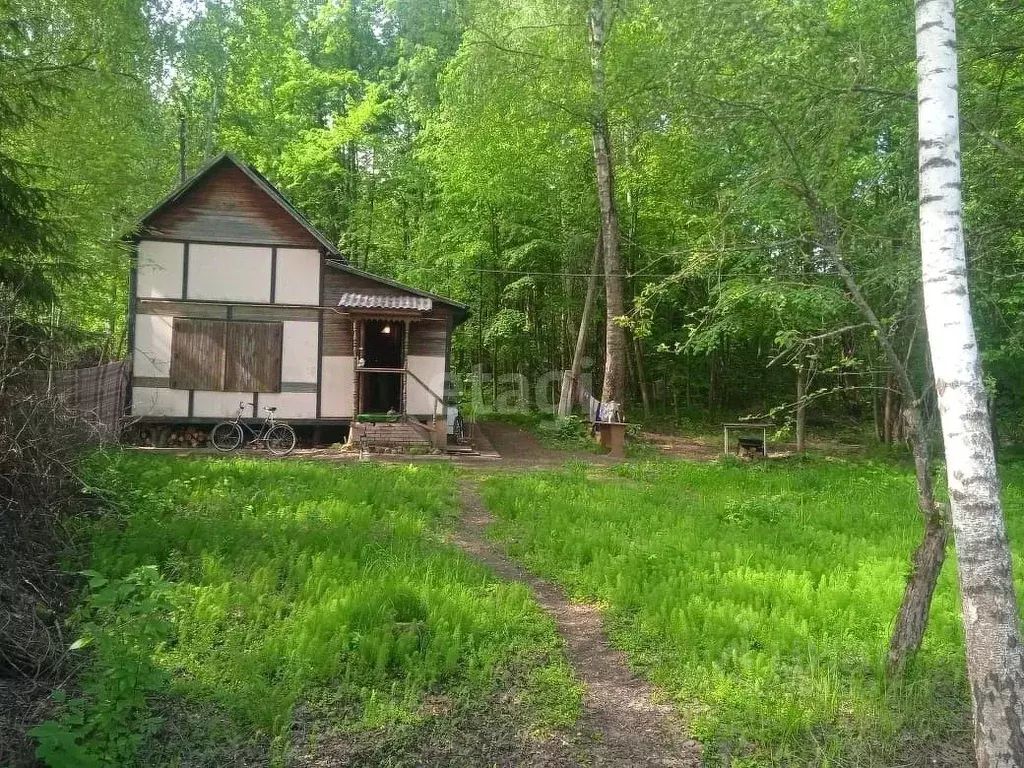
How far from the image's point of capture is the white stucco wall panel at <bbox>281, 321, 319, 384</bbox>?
51.8 feet

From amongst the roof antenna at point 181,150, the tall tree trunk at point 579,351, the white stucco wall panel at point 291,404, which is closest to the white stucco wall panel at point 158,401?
the white stucco wall panel at point 291,404

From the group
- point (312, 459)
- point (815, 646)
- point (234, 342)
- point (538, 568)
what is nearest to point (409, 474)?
point (312, 459)

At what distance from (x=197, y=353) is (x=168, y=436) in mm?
1961

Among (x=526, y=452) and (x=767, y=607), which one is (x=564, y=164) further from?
(x=767, y=607)

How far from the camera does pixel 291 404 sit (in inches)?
622

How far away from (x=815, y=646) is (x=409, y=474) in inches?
305

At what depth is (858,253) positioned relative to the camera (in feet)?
18.3

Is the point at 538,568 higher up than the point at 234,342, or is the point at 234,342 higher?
the point at 234,342

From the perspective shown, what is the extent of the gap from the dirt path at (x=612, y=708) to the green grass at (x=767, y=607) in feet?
0.41

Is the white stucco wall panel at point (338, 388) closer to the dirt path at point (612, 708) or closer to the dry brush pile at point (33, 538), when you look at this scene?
the dry brush pile at point (33, 538)

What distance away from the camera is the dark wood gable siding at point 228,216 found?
49.9 ft

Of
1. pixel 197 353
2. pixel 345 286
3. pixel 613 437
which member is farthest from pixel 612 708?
pixel 197 353

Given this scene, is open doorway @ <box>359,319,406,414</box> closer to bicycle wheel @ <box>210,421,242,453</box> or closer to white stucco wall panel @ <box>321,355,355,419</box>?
white stucco wall panel @ <box>321,355,355,419</box>

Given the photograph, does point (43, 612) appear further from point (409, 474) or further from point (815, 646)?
point (409, 474)
